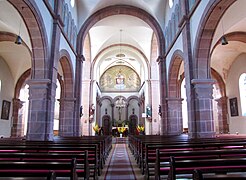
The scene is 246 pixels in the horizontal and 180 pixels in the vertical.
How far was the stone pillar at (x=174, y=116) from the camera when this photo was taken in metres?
12.7

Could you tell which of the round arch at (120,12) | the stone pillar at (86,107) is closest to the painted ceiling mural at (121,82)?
the stone pillar at (86,107)

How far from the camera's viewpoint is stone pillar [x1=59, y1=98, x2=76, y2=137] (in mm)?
12438

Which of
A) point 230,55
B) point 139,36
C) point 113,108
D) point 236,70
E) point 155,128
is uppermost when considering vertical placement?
point 139,36

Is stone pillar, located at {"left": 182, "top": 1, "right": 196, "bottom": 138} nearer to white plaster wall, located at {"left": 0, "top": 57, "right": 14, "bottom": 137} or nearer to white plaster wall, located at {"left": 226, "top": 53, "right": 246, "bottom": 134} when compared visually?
white plaster wall, located at {"left": 226, "top": 53, "right": 246, "bottom": 134}

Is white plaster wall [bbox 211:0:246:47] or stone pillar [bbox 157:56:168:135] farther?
stone pillar [bbox 157:56:168:135]

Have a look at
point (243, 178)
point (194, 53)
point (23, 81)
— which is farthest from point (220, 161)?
point (23, 81)

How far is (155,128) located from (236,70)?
8.03 metres

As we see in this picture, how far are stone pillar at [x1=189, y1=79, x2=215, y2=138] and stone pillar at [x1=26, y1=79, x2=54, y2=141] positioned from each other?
5.43 metres

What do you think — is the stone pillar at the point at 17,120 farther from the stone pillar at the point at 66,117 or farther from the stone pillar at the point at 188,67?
the stone pillar at the point at 188,67

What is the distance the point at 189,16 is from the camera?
8.97 meters

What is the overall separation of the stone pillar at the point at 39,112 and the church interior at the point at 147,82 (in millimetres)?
36

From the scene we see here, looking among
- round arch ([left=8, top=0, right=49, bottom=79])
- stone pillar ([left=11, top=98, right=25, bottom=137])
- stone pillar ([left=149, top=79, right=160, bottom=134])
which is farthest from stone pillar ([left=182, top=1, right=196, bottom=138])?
stone pillar ([left=11, top=98, right=25, bottom=137])

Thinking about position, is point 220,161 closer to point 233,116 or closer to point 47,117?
point 47,117

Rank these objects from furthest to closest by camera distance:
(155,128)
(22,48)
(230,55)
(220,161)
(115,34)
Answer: (115,34), (155,128), (230,55), (22,48), (220,161)
